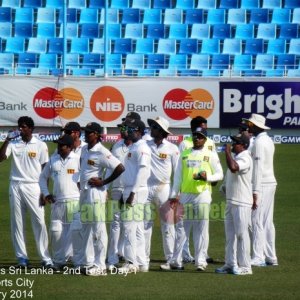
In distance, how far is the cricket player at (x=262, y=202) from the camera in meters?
16.7

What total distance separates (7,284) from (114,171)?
7.07 feet

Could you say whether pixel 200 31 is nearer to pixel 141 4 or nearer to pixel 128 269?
pixel 141 4

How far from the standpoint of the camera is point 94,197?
50.6ft

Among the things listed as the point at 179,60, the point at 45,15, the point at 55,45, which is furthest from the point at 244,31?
the point at 45,15

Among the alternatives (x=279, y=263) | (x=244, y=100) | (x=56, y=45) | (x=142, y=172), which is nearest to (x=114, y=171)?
(x=142, y=172)

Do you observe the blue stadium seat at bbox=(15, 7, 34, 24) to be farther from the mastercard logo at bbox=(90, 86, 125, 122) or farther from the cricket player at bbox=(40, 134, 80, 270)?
the cricket player at bbox=(40, 134, 80, 270)

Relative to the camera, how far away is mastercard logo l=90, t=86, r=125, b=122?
3341 cm

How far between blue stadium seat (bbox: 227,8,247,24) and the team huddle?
87.5 ft

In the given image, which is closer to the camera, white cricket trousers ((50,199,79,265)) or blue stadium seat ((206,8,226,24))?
white cricket trousers ((50,199,79,265))

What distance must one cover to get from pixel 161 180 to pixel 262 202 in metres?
1.57

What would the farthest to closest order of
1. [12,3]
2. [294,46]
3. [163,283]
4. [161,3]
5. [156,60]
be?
[12,3]
[161,3]
[294,46]
[156,60]
[163,283]

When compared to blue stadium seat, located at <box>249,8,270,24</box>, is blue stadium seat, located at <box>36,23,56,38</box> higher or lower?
lower

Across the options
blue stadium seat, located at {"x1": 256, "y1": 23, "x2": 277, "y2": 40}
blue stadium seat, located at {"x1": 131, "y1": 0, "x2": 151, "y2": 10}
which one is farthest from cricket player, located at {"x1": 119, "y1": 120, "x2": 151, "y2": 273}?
blue stadium seat, located at {"x1": 131, "y1": 0, "x2": 151, "y2": 10}

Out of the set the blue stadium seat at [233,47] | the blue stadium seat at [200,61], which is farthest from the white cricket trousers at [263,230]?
the blue stadium seat at [233,47]
